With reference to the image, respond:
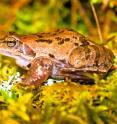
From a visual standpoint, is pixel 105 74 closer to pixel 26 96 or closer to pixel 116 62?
pixel 116 62

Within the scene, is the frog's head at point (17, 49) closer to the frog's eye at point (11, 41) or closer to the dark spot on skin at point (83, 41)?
the frog's eye at point (11, 41)

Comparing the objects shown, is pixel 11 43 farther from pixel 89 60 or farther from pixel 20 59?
pixel 89 60

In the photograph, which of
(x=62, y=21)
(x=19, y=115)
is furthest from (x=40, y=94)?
(x=62, y=21)

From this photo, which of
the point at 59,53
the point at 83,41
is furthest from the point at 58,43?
the point at 83,41

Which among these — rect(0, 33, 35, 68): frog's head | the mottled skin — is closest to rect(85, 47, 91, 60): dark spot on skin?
the mottled skin

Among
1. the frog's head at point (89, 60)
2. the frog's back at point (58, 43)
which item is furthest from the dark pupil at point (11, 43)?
the frog's head at point (89, 60)

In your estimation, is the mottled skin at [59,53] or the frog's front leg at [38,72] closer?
the frog's front leg at [38,72]
